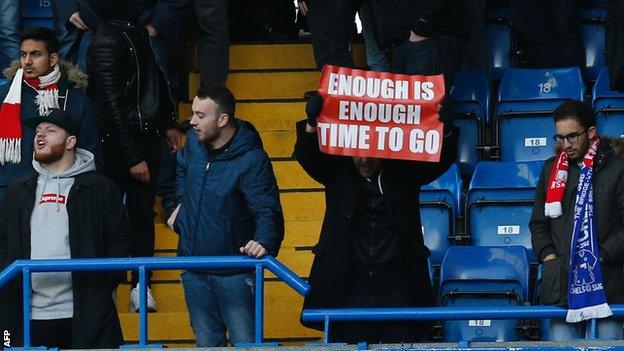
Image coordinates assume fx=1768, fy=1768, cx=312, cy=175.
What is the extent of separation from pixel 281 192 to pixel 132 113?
1466mm

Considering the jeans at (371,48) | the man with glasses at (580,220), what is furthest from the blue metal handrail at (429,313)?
the jeans at (371,48)

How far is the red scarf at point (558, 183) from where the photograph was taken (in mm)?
9008

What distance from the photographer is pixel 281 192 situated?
11.7m

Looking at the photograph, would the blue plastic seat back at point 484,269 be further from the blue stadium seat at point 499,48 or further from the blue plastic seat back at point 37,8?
the blue plastic seat back at point 37,8

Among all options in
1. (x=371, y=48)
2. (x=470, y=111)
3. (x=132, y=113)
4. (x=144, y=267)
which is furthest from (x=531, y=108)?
(x=144, y=267)

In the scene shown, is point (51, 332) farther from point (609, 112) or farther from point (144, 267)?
point (609, 112)

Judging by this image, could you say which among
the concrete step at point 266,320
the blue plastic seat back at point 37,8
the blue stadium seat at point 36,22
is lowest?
the concrete step at point 266,320

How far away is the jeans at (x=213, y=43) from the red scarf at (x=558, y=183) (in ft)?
10.5

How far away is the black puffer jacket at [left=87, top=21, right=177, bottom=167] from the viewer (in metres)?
10.5

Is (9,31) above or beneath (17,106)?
above

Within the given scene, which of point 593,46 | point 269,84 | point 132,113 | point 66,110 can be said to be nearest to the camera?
point 66,110

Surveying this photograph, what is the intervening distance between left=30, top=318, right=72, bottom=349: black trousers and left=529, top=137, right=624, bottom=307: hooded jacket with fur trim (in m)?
2.41

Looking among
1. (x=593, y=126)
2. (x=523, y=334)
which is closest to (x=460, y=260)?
(x=523, y=334)

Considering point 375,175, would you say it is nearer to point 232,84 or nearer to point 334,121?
point 334,121
